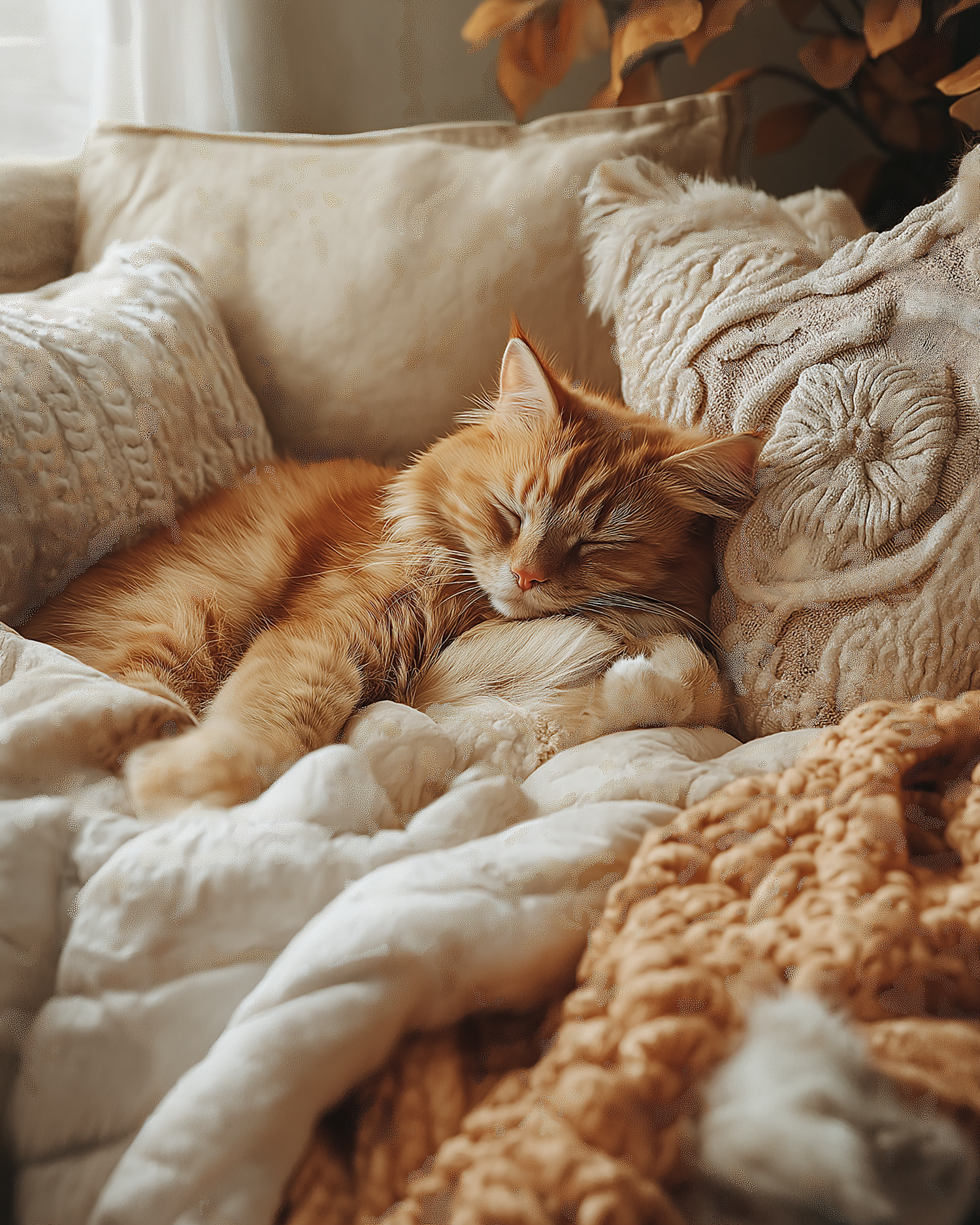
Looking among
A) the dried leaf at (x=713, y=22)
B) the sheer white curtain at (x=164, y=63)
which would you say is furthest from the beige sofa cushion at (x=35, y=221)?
the dried leaf at (x=713, y=22)

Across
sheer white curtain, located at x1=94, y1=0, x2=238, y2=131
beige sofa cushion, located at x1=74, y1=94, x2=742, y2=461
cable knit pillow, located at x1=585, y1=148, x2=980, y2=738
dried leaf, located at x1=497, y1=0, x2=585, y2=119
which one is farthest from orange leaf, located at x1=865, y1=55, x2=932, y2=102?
sheer white curtain, located at x1=94, y1=0, x2=238, y2=131

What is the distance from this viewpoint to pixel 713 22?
167 centimetres

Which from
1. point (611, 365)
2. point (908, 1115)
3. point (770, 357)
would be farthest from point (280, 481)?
point (908, 1115)

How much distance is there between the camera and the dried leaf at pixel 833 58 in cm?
175

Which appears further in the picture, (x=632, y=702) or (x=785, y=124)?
(x=785, y=124)

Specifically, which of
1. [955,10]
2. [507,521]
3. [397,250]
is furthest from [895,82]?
[507,521]

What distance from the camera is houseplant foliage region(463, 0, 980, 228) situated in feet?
5.39

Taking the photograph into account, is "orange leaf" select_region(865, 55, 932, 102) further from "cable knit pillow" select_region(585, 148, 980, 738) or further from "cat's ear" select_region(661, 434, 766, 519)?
"cat's ear" select_region(661, 434, 766, 519)

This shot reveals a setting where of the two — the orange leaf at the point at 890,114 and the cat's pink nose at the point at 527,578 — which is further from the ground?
the orange leaf at the point at 890,114

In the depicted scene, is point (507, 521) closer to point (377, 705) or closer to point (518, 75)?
point (377, 705)

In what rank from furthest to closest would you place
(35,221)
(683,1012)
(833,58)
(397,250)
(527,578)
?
(833,58) → (35,221) → (397,250) → (527,578) → (683,1012)

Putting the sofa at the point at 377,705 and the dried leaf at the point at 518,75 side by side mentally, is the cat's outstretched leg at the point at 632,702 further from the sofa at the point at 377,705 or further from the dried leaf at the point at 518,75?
the dried leaf at the point at 518,75

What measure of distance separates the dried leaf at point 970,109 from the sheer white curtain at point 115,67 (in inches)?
59.6

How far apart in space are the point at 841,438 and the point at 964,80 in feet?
4.15
